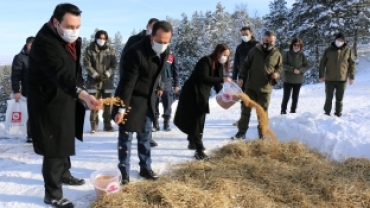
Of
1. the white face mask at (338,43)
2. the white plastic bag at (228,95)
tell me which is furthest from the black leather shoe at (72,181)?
the white face mask at (338,43)

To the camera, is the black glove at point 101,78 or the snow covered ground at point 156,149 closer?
the snow covered ground at point 156,149

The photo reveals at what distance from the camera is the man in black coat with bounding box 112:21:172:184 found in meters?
3.66

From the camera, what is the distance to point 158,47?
12.1 feet

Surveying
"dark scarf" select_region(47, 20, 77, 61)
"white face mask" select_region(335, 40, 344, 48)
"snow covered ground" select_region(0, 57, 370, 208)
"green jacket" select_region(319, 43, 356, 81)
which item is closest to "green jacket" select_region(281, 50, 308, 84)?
"green jacket" select_region(319, 43, 356, 81)

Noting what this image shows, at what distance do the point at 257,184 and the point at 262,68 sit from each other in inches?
101

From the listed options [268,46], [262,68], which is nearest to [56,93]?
[262,68]

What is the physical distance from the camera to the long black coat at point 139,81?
3658 millimetres

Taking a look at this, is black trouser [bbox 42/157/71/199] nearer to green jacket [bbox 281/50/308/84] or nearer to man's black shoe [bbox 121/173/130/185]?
man's black shoe [bbox 121/173/130/185]

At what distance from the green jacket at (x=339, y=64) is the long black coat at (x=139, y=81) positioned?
4965 mm

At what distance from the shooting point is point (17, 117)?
20.7ft

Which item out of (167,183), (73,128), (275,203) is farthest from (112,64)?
(275,203)

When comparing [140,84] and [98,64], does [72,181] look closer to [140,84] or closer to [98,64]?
[140,84]

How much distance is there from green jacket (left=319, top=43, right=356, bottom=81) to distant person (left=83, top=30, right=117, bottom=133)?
4885 millimetres

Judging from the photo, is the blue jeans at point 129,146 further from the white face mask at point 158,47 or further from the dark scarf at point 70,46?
the dark scarf at point 70,46
